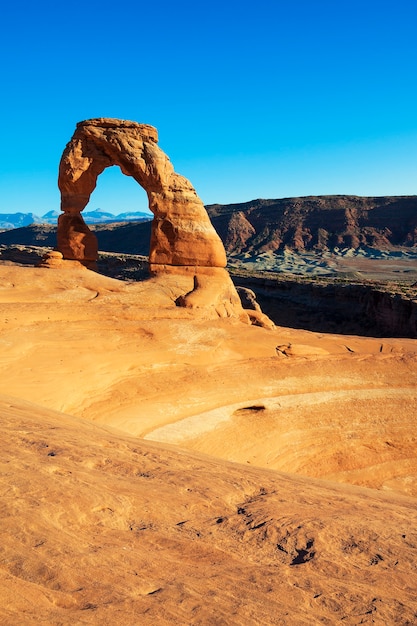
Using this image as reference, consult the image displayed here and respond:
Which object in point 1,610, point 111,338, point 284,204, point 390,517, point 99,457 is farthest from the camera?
point 284,204

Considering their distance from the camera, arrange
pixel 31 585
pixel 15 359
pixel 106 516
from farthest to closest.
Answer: pixel 15 359
pixel 106 516
pixel 31 585

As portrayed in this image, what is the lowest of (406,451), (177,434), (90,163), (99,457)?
(406,451)

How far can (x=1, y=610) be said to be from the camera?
9.94 feet

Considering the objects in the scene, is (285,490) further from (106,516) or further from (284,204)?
(284,204)

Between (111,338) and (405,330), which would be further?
(405,330)

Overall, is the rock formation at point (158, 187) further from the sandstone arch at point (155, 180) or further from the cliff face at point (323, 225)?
the cliff face at point (323, 225)

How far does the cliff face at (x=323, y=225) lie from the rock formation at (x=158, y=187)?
246 ft

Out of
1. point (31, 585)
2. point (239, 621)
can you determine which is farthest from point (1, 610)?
point (239, 621)

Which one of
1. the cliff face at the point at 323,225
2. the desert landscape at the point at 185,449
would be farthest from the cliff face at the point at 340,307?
the cliff face at the point at 323,225

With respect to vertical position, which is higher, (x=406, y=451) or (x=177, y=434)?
(x=177, y=434)

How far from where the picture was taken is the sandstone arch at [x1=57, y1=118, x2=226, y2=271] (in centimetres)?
1608

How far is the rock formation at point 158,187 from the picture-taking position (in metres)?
16.1

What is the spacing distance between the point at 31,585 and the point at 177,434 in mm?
6888

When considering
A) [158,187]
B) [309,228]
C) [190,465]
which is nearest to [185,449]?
[190,465]
